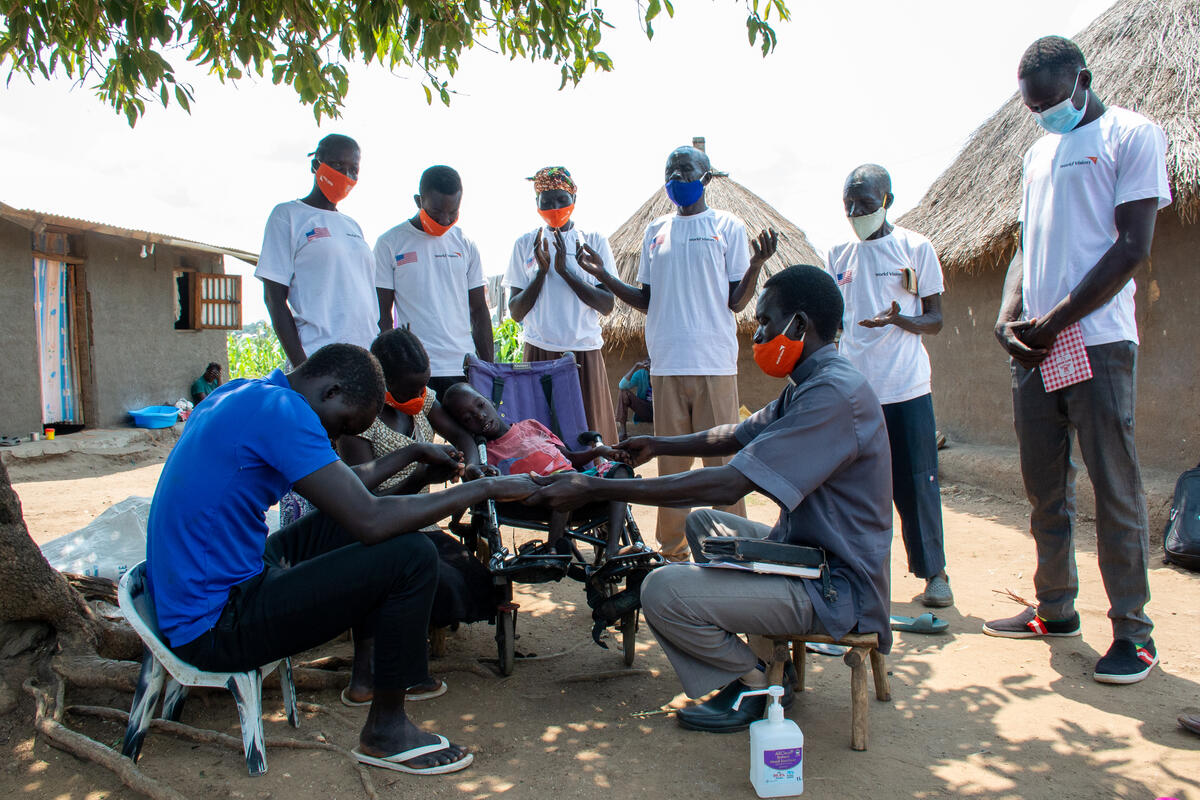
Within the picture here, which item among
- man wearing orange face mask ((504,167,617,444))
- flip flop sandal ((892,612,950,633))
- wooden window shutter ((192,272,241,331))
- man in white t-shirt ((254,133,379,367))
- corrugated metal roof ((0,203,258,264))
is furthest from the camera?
wooden window shutter ((192,272,241,331))

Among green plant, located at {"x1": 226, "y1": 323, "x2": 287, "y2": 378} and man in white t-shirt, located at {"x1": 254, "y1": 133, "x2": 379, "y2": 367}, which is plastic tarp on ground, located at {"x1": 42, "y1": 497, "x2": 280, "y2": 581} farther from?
Answer: green plant, located at {"x1": 226, "y1": 323, "x2": 287, "y2": 378}

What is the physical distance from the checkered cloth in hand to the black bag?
210 cm

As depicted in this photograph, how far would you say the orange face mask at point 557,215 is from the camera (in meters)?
5.48

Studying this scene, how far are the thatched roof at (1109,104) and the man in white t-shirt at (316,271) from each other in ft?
17.1

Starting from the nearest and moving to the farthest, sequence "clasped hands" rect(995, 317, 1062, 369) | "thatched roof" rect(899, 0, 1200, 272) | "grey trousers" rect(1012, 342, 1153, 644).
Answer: "grey trousers" rect(1012, 342, 1153, 644), "clasped hands" rect(995, 317, 1062, 369), "thatched roof" rect(899, 0, 1200, 272)

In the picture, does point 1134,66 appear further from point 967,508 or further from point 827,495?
point 827,495

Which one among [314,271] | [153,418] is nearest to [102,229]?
[153,418]

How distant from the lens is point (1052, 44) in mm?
3535

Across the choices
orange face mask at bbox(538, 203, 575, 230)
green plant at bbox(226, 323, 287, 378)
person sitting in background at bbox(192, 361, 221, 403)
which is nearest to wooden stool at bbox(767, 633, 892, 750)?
orange face mask at bbox(538, 203, 575, 230)

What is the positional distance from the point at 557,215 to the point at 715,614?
11.0 feet

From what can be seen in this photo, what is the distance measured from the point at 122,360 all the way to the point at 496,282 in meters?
10.6

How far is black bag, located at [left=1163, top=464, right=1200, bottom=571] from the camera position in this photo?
16.0 feet

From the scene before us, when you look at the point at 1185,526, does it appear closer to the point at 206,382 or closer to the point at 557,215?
the point at 557,215

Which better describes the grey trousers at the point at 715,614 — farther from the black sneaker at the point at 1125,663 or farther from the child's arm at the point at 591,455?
the black sneaker at the point at 1125,663
